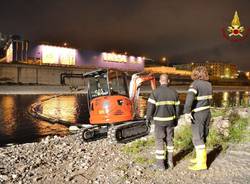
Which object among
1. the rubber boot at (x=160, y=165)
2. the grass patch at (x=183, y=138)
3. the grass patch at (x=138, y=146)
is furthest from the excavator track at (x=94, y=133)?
the rubber boot at (x=160, y=165)

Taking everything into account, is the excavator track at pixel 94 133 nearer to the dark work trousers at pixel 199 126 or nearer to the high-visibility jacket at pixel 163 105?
the high-visibility jacket at pixel 163 105

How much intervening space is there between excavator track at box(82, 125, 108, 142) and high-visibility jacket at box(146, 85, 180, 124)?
5002 mm

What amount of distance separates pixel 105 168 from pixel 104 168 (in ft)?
0.09

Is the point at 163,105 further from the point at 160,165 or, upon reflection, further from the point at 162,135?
the point at 160,165

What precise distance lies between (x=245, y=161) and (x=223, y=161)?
0.54m

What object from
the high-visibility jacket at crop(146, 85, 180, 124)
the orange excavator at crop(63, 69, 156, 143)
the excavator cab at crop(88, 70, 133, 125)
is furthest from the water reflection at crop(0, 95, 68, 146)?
the high-visibility jacket at crop(146, 85, 180, 124)

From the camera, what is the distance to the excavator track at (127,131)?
10646mm

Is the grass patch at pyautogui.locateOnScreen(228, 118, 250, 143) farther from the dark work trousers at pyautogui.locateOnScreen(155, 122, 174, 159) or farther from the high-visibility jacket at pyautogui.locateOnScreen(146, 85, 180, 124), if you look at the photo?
the high-visibility jacket at pyautogui.locateOnScreen(146, 85, 180, 124)

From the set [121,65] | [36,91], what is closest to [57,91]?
[36,91]

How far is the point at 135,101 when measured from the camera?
482 inches

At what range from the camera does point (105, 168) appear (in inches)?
297

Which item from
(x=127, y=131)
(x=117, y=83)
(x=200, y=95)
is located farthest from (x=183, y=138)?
(x=117, y=83)

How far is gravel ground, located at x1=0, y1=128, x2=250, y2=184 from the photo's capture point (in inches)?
255

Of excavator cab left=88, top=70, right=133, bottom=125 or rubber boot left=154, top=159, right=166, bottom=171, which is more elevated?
excavator cab left=88, top=70, right=133, bottom=125
